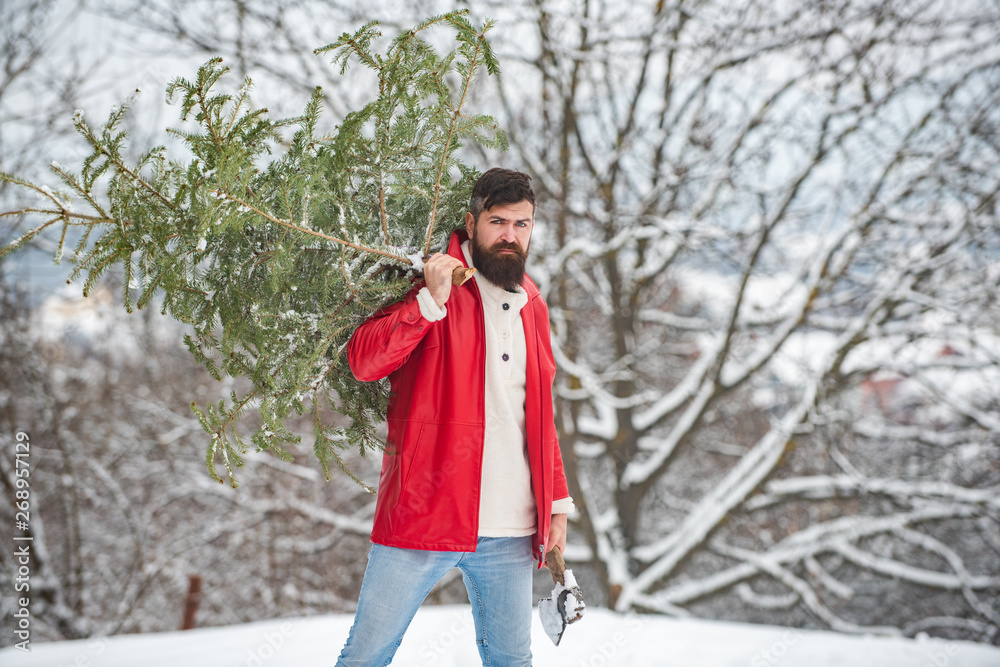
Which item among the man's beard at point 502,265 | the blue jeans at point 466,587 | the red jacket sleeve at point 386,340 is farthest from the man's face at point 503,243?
the blue jeans at point 466,587

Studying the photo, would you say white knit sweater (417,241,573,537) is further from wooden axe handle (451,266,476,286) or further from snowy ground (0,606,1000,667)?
snowy ground (0,606,1000,667)

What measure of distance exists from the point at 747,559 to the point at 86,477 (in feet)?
30.0

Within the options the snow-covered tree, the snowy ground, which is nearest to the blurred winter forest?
the snow-covered tree

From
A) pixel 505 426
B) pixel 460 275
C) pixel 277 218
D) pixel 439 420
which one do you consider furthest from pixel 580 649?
pixel 277 218

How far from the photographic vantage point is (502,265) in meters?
1.81

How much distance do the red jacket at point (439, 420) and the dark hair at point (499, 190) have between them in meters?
0.15

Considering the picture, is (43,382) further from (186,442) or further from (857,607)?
(857,607)

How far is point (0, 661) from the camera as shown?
3291 millimetres

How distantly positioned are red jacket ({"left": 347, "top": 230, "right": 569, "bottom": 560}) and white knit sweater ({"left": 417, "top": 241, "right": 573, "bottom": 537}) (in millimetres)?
31

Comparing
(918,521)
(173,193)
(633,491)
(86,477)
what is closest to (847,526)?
(918,521)

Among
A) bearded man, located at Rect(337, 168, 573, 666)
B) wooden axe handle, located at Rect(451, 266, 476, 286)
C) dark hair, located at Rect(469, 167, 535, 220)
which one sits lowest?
bearded man, located at Rect(337, 168, 573, 666)

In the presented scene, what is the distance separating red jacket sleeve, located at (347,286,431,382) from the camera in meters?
1.57

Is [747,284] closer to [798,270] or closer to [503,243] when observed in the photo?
[798,270]

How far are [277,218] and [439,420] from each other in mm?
706
